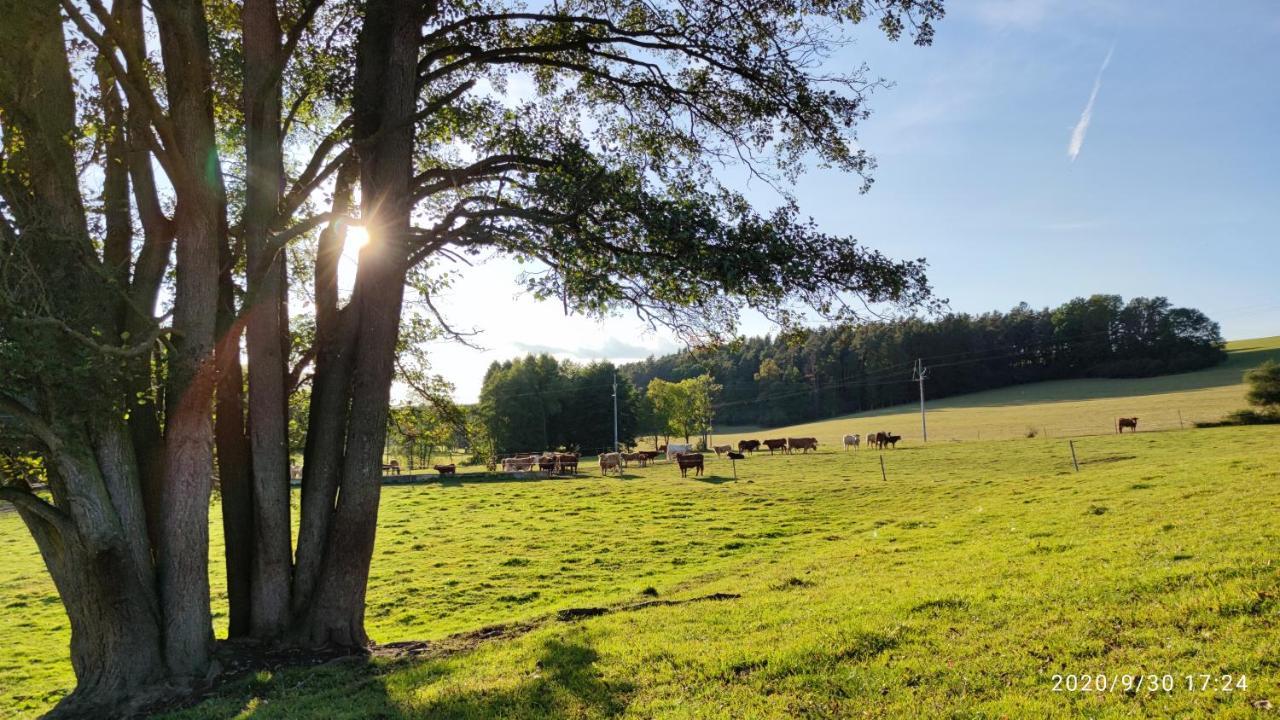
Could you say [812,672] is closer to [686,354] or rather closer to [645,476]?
[686,354]

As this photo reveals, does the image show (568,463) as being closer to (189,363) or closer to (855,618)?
(189,363)

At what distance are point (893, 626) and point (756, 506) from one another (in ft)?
57.7

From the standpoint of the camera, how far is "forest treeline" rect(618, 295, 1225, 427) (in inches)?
3401

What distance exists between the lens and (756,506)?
23.6 meters

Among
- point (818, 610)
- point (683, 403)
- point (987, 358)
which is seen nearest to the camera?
point (818, 610)

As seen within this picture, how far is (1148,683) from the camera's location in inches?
179

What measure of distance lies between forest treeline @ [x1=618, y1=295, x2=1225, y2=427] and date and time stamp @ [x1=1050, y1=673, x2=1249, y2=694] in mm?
77964

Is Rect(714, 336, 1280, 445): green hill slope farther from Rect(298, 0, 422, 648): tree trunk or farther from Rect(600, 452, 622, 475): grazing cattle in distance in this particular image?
Rect(298, 0, 422, 648): tree trunk

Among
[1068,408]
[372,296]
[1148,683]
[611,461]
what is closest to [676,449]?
[611,461]

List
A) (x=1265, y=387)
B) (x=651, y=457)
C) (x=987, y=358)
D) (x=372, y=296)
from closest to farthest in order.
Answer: (x=372, y=296), (x=1265, y=387), (x=651, y=457), (x=987, y=358)

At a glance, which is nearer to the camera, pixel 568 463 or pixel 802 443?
pixel 568 463

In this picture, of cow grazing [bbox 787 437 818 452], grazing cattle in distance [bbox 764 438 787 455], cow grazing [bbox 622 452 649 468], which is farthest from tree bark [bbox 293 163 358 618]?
grazing cattle in distance [bbox 764 438 787 455]

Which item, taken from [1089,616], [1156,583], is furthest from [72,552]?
[1156,583]

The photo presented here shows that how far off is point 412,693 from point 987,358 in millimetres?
104186
